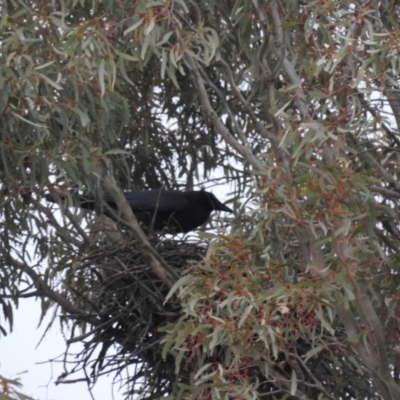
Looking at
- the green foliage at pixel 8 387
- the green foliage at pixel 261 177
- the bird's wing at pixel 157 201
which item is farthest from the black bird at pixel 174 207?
the green foliage at pixel 8 387

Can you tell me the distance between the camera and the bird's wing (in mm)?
6113

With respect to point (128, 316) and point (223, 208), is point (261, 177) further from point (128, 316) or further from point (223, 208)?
point (223, 208)

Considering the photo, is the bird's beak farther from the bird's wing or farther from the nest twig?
the nest twig

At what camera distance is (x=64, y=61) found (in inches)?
187

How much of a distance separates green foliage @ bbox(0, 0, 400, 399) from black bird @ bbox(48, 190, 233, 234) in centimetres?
69

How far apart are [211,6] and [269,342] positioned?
205 centimetres

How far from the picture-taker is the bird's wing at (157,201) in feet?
20.1

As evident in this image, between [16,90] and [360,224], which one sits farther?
[16,90]

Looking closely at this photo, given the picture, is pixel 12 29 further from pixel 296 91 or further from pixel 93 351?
pixel 93 351

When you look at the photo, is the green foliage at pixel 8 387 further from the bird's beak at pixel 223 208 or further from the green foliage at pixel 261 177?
the bird's beak at pixel 223 208

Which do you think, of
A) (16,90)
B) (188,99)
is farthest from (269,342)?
(188,99)

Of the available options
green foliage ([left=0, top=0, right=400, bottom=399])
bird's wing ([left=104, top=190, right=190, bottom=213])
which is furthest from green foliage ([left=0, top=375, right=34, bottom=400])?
bird's wing ([left=104, top=190, right=190, bottom=213])

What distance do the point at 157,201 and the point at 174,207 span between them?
604 mm

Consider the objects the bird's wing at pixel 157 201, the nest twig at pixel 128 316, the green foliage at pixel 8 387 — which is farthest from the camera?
the bird's wing at pixel 157 201
